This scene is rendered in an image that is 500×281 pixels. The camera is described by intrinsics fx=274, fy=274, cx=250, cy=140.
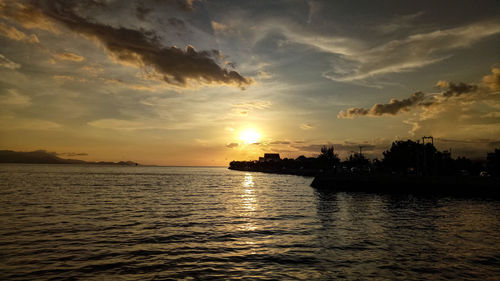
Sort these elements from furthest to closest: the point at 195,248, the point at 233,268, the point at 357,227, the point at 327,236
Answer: the point at 357,227
the point at 327,236
the point at 195,248
the point at 233,268

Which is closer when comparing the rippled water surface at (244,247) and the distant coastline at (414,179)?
the rippled water surface at (244,247)

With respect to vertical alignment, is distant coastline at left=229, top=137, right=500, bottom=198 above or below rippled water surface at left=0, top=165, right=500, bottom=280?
above

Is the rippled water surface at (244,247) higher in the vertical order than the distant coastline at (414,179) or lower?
lower

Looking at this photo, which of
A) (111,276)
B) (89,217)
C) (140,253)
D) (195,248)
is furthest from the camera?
(89,217)

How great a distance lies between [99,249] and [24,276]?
4905 millimetres

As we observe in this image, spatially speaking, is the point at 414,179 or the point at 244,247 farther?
the point at 414,179

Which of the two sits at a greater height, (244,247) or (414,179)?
(414,179)

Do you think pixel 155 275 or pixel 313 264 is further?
pixel 313 264

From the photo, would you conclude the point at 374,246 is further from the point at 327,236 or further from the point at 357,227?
the point at 357,227

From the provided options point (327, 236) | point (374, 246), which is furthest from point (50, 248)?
point (374, 246)

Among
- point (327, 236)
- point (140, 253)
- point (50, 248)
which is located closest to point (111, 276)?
point (140, 253)

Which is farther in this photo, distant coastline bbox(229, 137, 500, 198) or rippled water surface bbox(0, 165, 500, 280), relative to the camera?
distant coastline bbox(229, 137, 500, 198)

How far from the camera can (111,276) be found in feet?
45.0

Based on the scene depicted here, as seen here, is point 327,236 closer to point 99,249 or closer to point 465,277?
point 465,277
